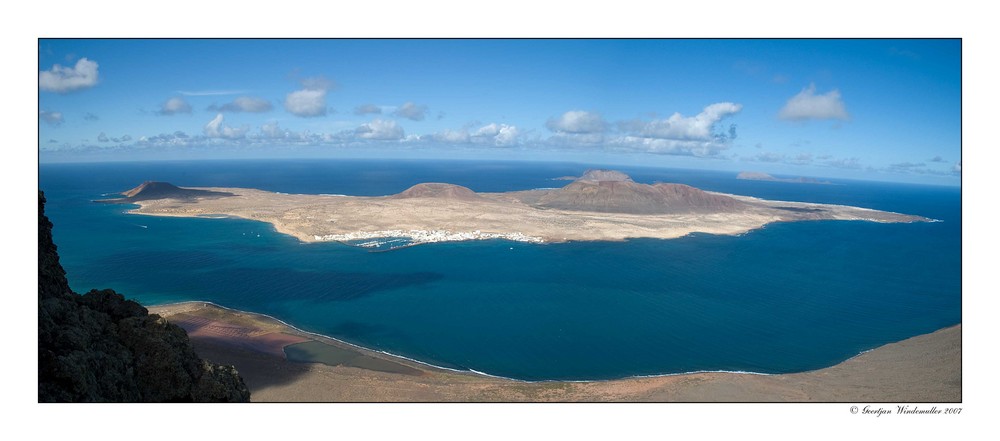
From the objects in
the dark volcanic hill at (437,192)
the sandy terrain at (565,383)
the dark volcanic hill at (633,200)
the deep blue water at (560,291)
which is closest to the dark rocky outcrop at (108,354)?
the sandy terrain at (565,383)

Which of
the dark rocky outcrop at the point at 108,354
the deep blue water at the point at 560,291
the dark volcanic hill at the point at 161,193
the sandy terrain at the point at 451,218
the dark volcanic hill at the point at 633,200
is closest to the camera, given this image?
the dark rocky outcrop at the point at 108,354

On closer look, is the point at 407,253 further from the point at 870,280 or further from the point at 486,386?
the point at 870,280

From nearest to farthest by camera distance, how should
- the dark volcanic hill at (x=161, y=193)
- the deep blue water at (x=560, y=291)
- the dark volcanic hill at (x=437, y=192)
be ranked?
the deep blue water at (x=560, y=291)
the dark volcanic hill at (x=161, y=193)
the dark volcanic hill at (x=437, y=192)

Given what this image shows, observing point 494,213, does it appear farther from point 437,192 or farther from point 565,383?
point 565,383

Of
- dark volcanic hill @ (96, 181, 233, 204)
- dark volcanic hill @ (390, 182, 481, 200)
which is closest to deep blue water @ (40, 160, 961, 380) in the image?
dark volcanic hill @ (96, 181, 233, 204)

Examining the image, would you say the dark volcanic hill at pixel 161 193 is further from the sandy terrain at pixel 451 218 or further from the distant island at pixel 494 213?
the sandy terrain at pixel 451 218

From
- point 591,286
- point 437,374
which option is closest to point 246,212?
point 591,286

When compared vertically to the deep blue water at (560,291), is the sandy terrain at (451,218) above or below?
above

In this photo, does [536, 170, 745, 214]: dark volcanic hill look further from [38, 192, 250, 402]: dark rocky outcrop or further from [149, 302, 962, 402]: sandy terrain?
[38, 192, 250, 402]: dark rocky outcrop
